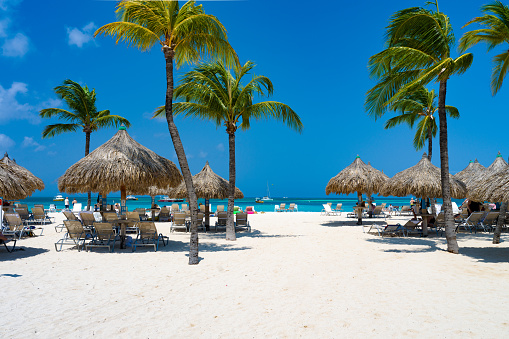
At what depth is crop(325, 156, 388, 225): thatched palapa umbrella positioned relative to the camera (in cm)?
1761

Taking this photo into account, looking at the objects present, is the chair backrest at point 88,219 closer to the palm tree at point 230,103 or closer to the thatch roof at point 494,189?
the palm tree at point 230,103

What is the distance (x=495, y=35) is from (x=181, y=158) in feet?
26.9

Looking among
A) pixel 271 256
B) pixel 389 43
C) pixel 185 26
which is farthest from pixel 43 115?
pixel 389 43

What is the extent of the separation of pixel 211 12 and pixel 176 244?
676 cm

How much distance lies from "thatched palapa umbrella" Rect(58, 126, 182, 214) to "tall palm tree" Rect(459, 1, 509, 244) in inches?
357

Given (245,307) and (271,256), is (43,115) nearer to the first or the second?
(271,256)

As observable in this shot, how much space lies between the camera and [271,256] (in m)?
8.49

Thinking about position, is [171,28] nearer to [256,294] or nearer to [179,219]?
[256,294]

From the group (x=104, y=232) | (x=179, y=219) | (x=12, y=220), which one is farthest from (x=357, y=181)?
(x=12, y=220)

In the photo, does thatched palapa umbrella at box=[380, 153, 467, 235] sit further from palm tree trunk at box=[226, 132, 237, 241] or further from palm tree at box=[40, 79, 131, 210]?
palm tree at box=[40, 79, 131, 210]

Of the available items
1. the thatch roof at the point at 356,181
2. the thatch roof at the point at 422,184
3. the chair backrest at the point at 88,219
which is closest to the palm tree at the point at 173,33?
the chair backrest at the point at 88,219

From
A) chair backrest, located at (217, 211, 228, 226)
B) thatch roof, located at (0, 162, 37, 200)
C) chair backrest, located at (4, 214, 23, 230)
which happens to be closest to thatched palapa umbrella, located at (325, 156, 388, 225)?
chair backrest, located at (217, 211, 228, 226)

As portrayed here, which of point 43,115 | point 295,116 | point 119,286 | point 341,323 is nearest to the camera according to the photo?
point 341,323

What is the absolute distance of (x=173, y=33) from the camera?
24.7 ft
